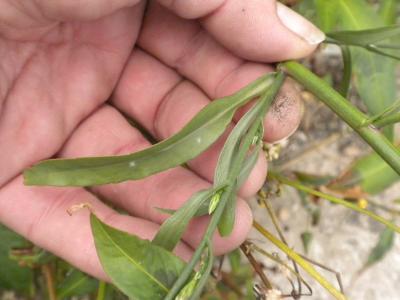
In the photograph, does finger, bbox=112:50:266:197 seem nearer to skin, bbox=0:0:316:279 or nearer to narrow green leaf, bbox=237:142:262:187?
skin, bbox=0:0:316:279

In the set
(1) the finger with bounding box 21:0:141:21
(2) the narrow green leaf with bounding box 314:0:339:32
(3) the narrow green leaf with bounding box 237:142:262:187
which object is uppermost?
(2) the narrow green leaf with bounding box 314:0:339:32

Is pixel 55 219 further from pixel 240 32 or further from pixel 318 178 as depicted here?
pixel 318 178

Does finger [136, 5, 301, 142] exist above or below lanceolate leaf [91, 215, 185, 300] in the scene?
above

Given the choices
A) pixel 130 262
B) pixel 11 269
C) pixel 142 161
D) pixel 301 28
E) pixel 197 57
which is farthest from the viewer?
pixel 11 269

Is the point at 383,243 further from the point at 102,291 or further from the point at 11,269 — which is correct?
the point at 11,269

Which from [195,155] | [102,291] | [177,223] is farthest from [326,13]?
[102,291]

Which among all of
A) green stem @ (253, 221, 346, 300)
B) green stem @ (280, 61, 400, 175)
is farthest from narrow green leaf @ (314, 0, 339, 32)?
green stem @ (253, 221, 346, 300)

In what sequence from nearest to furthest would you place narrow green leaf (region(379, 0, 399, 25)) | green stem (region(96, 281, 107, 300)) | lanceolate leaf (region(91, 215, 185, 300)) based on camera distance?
lanceolate leaf (region(91, 215, 185, 300)) < green stem (region(96, 281, 107, 300)) < narrow green leaf (region(379, 0, 399, 25))
